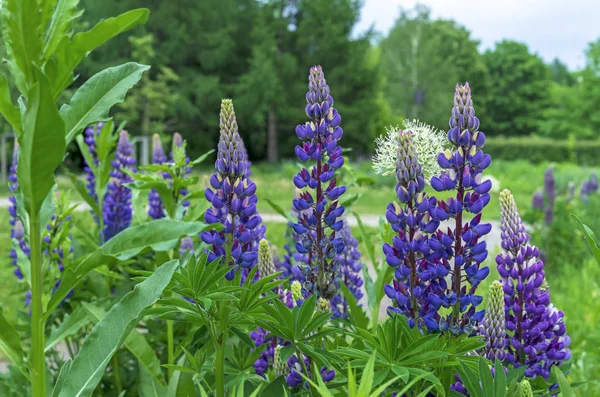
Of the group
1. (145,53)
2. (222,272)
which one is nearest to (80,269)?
(222,272)

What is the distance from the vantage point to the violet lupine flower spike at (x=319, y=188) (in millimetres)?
1584

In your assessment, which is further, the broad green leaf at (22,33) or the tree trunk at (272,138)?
the tree trunk at (272,138)

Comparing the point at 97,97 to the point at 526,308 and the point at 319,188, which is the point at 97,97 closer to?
the point at 319,188

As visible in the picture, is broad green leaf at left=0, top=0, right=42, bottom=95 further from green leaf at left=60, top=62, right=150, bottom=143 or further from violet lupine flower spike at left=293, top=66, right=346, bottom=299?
violet lupine flower spike at left=293, top=66, right=346, bottom=299

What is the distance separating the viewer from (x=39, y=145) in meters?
1.26

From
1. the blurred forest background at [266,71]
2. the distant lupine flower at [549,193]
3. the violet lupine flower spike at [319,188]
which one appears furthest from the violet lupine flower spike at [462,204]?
the blurred forest background at [266,71]

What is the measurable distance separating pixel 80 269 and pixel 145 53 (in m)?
22.4

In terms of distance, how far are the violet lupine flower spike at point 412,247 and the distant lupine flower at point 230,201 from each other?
0.35 m

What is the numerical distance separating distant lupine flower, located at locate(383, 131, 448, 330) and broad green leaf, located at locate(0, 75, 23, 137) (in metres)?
0.83

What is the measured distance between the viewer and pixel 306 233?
1.71m

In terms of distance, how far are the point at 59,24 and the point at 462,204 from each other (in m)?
0.99

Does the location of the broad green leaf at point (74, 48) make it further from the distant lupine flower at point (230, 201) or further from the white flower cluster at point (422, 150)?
the white flower cluster at point (422, 150)

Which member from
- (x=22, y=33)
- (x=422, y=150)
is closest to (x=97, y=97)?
(x=22, y=33)

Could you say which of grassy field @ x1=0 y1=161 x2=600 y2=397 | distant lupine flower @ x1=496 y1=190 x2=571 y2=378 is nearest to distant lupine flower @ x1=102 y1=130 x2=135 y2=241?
grassy field @ x1=0 y1=161 x2=600 y2=397
